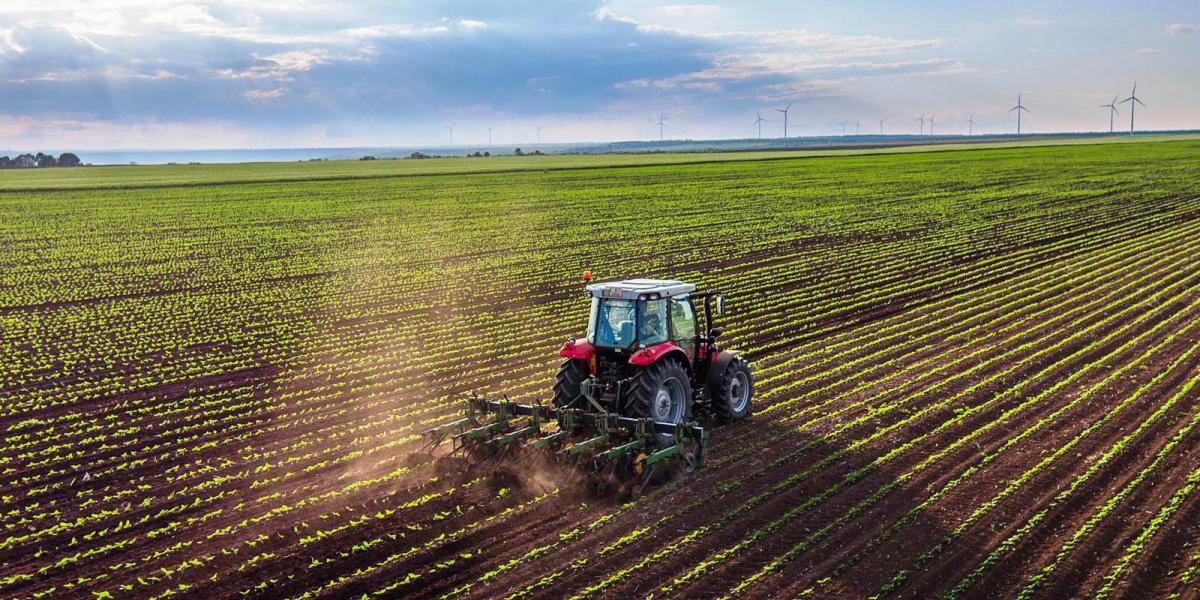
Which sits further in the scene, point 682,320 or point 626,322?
point 682,320

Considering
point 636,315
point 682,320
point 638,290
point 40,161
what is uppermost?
point 40,161

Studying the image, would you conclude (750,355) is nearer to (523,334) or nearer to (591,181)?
(523,334)

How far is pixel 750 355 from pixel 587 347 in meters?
6.91

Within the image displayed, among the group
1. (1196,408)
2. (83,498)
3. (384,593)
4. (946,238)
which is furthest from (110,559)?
(946,238)

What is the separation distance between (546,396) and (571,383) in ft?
10.9

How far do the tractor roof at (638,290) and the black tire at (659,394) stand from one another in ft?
3.04

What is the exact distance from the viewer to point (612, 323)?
46.0 ft

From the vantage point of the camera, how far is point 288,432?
15.4 m

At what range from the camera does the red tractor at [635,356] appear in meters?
13.4

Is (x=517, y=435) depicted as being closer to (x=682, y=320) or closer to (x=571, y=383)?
Result: (x=571, y=383)

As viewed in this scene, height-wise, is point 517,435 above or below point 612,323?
below

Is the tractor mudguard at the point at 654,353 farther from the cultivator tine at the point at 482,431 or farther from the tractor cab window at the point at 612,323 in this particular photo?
the cultivator tine at the point at 482,431

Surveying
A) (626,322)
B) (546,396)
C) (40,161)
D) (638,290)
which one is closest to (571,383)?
(626,322)

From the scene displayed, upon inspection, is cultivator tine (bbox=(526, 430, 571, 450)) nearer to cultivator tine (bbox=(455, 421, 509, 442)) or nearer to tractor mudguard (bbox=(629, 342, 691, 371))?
cultivator tine (bbox=(455, 421, 509, 442))
